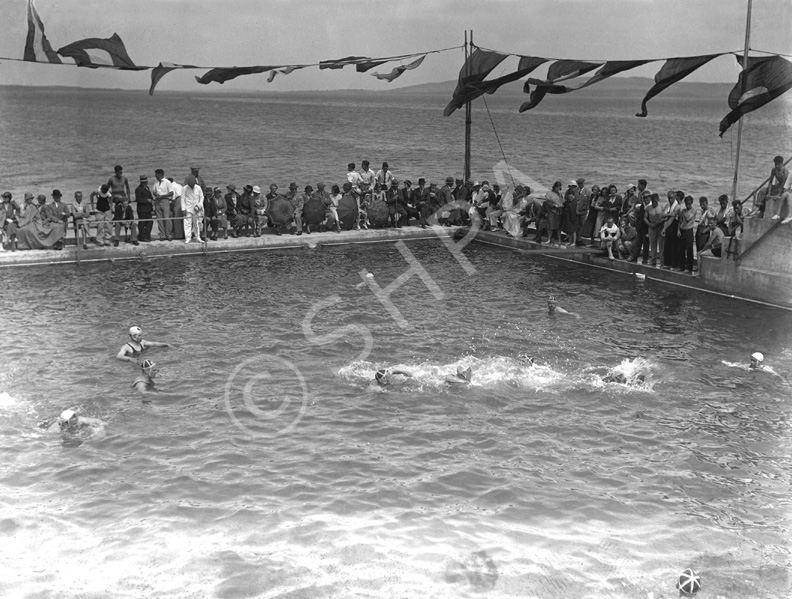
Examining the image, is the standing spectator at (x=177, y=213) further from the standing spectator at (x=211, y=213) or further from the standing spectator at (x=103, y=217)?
the standing spectator at (x=103, y=217)

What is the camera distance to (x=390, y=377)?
16891 mm

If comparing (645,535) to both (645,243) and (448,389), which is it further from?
(645,243)

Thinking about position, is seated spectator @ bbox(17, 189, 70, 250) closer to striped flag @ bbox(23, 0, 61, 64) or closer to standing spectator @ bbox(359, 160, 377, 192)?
striped flag @ bbox(23, 0, 61, 64)

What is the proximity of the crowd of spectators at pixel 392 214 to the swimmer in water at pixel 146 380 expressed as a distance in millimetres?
10031

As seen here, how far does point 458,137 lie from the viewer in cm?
13450

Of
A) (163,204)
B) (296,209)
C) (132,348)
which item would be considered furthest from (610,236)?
(132,348)

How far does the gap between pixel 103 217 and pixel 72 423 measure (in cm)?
1313

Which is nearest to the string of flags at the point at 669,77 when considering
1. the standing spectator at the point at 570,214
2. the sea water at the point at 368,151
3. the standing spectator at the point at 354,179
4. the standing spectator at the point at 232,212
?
the standing spectator at the point at 570,214

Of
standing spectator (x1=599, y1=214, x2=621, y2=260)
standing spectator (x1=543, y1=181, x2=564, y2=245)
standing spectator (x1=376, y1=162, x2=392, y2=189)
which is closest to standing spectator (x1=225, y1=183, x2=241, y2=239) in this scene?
standing spectator (x1=376, y1=162, x2=392, y2=189)

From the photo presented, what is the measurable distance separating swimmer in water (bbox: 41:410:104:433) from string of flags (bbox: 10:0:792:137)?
10.1 meters

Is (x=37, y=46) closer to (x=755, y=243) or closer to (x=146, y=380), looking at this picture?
(x=146, y=380)

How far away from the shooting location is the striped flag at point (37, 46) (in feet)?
72.7

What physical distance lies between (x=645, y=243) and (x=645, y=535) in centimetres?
1446

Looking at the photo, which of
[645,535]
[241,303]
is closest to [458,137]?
[241,303]
